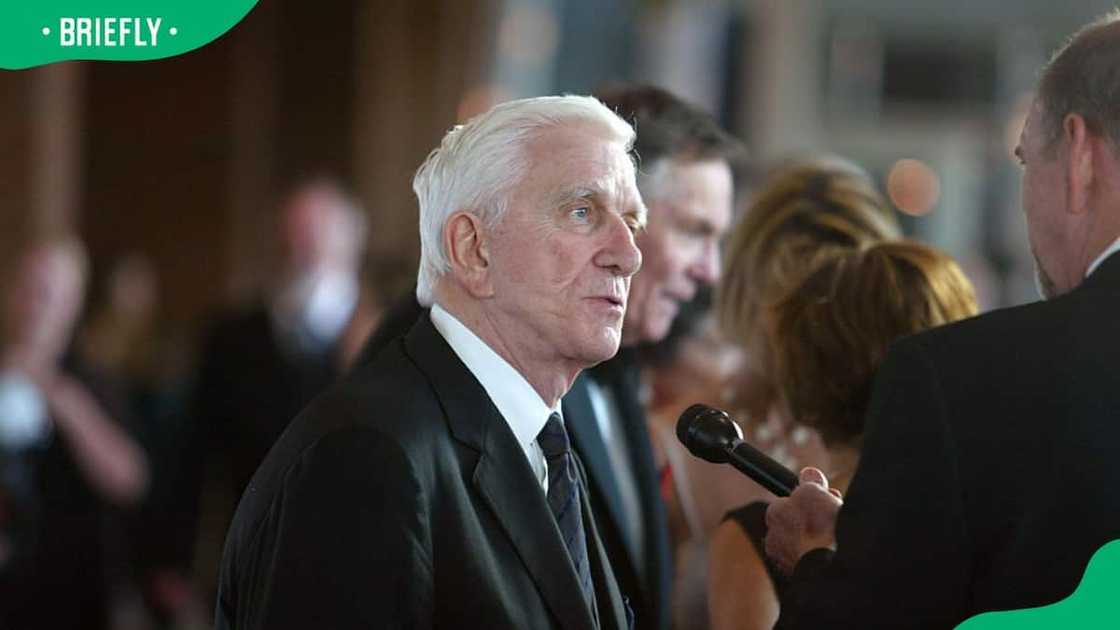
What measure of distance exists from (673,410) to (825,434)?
700mm

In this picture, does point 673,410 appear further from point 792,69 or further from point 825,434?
point 792,69

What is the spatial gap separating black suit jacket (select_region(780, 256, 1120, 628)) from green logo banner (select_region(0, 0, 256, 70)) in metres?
1.07

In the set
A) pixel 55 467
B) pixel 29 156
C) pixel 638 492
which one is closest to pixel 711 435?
pixel 638 492

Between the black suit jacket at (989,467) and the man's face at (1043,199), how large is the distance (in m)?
0.09

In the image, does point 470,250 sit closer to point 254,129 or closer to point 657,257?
point 657,257

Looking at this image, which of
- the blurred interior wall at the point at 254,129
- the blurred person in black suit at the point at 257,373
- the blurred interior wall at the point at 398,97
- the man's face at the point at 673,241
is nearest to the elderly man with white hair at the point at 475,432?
the man's face at the point at 673,241

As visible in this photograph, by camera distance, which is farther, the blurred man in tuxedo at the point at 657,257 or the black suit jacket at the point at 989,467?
the blurred man in tuxedo at the point at 657,257

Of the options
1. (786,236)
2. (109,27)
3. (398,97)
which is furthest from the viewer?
(398,97)

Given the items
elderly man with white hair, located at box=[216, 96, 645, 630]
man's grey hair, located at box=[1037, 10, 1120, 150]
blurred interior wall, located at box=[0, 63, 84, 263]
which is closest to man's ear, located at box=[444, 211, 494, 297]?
elderly man with white hair, located at box=[216, 96, 645, 630]

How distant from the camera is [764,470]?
2166 mm

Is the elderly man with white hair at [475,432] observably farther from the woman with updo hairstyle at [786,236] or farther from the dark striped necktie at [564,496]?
the woman with updo hairstyle at [786,236]

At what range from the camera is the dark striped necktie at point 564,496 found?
2139mm

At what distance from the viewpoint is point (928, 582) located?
1.90 meters

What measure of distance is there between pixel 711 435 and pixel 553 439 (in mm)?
204
